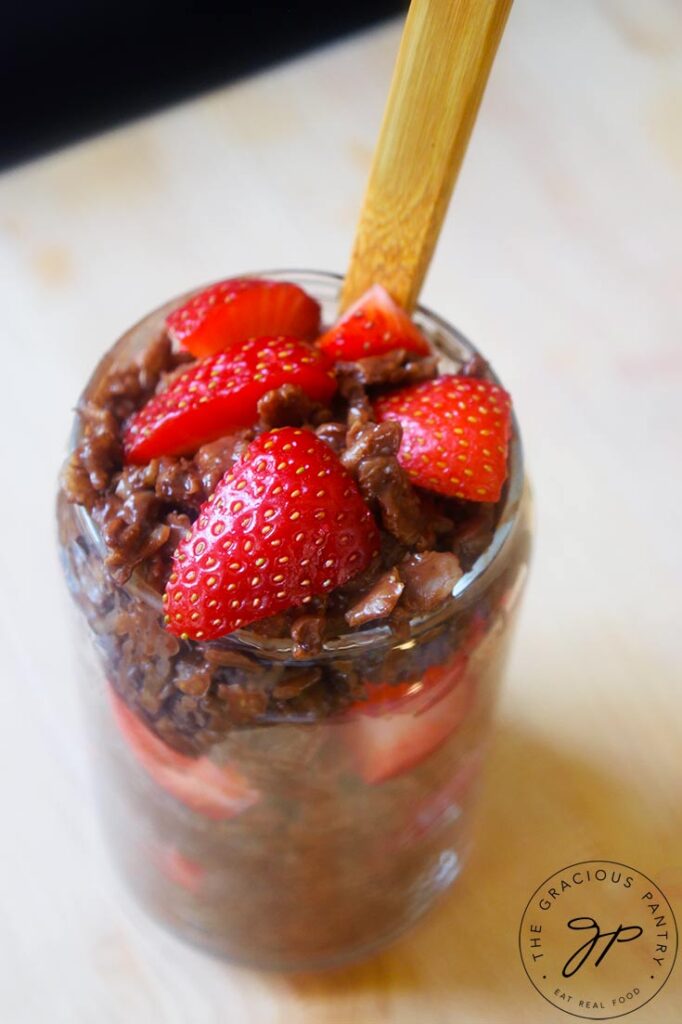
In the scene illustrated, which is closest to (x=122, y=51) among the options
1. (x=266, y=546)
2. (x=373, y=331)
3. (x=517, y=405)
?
(x=517, y=405)

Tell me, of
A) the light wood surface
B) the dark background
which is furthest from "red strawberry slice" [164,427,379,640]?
the dark background

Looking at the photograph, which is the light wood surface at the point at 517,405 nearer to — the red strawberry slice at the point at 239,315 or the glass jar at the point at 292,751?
the glass jar at the point at 292,751

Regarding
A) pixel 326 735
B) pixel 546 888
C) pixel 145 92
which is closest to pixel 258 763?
pixel 326 735

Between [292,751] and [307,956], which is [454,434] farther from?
[307,956]

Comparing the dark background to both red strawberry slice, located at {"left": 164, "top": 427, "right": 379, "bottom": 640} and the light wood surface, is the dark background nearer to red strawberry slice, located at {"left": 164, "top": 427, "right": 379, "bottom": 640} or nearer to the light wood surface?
the light wood surface

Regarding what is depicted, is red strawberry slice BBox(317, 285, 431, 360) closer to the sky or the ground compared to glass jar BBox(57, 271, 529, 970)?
closer to the sky

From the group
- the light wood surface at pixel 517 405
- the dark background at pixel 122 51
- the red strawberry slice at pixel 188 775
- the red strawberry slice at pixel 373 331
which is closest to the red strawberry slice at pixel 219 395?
the red strawberry slice at pixel 373 331
